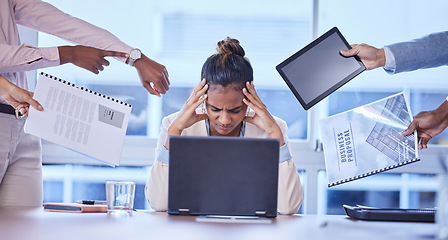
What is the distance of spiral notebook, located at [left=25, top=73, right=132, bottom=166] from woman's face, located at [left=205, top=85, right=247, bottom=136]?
488 mm

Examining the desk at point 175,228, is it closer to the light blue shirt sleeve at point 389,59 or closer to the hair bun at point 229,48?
the light blue shirt sleeve at point 389,59

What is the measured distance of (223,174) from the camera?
4.99 ft

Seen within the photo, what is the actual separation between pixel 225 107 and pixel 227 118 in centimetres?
4

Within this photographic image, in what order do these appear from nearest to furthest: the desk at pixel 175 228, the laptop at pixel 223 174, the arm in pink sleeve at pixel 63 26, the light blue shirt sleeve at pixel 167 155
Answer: the desk at pixel 175 228
the laptop at pixel 223 174
the light blue shirt sleeve at pixel 167 155
the arm in pink sleeve at pixel 63 26

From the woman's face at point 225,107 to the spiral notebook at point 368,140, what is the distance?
16.4 inches

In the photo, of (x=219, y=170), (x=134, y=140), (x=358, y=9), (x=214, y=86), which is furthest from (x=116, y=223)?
(x=358, y=9)

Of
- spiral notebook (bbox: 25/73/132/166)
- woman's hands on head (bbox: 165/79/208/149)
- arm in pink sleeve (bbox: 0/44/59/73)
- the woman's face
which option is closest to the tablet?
the woman's face

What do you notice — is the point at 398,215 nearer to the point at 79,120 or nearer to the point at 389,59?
the point at 389,59

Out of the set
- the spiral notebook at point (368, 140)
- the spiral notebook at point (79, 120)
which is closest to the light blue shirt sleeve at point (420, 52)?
the spiral notebook at point (368, 140)

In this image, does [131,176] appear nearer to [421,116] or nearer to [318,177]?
[318,177]

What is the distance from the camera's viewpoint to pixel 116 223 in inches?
55.4

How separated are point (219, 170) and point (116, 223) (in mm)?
323

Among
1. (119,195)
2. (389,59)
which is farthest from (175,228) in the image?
(389,59)

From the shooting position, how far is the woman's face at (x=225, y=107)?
2125 mm
